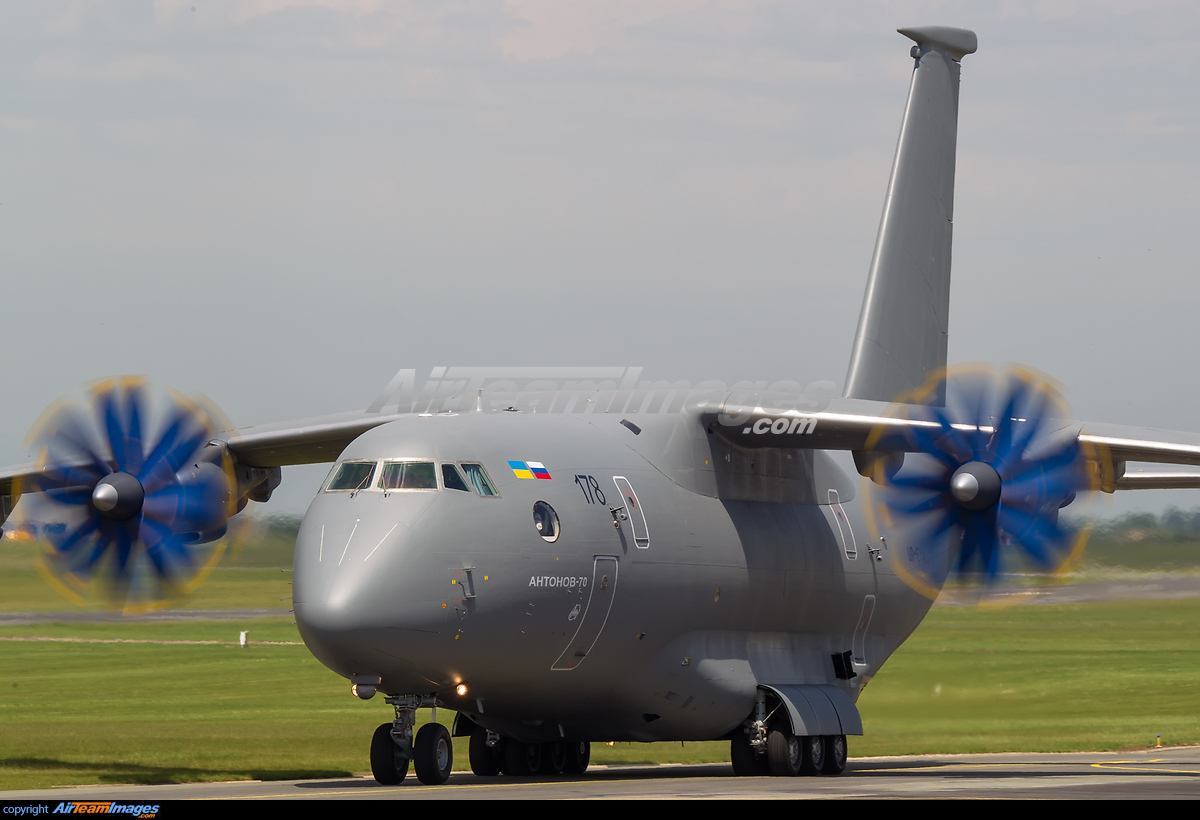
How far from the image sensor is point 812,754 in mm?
21688

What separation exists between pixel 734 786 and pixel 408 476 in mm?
4714

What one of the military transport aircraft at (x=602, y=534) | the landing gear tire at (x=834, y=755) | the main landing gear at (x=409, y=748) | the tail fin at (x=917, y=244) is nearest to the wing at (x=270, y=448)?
the military transport aircraft at (x=602, y=534)

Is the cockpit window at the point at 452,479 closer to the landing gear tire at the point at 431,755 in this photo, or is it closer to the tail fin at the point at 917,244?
the landing gear tire at the point at 431,755

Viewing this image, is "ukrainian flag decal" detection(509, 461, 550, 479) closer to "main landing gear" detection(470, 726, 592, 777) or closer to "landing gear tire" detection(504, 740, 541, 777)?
"main landing gear" detection(470, 726, 592, 777)

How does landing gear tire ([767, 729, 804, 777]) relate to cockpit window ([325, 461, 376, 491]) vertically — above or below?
below

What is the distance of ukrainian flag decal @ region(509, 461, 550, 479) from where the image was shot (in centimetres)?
1878

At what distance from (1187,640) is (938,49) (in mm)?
13148

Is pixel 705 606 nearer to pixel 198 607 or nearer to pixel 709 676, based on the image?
pixel 709 676

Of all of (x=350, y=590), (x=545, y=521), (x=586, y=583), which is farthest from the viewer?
(x=586, y=583)

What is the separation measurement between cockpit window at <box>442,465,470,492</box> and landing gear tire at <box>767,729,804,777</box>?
18.5 feet

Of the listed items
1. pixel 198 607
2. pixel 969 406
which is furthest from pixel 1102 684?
pixel 198 607

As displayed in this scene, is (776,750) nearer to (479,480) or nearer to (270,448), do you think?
(479,480)

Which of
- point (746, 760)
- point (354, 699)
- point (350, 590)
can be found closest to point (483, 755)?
point (746, 760)

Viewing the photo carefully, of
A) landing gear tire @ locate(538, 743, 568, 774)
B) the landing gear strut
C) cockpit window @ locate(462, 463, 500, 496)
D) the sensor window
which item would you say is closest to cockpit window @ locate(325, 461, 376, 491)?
cockpit window @ locate(462, 463, 500, 496)
